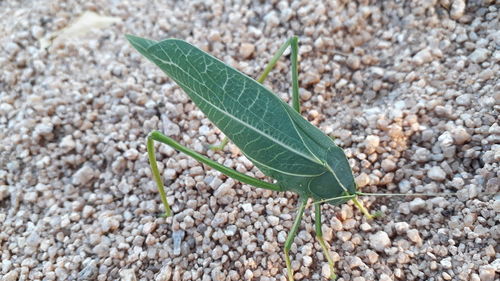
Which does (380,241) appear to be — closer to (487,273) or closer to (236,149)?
(487,273)

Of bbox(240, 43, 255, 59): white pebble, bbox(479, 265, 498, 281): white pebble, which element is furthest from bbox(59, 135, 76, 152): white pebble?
bbox(479, 265, 498, 281): white pebble

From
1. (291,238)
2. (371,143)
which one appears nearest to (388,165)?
(371,143)

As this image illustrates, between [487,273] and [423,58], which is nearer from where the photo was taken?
[487,273]

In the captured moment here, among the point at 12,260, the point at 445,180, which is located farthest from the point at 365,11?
the point at 12,260

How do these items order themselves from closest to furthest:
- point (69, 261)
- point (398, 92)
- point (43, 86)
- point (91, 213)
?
point (69, 261)
point (91, 213)
point (398, 92)
point (43, 86)

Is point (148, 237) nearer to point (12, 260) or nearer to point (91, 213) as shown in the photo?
point (91, 213)

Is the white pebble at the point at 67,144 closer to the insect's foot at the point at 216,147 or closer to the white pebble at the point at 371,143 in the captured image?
the insect's foot at the point at 216,147
